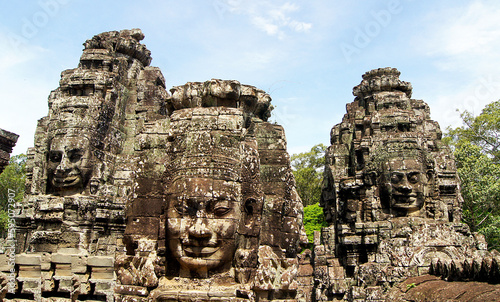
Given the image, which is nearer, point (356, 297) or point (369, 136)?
point (356, 297)

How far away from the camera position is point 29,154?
15.4 m

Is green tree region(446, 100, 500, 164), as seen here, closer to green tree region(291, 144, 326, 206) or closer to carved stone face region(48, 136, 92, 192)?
green tree region(291, 144, 326, 206)

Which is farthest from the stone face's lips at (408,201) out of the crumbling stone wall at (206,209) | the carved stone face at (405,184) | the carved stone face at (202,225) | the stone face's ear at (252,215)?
the carved stone face at (202,225)

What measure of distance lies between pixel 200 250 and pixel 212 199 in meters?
0.62

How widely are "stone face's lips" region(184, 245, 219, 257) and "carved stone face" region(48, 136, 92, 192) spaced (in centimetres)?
891

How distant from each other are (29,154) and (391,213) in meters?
11.8

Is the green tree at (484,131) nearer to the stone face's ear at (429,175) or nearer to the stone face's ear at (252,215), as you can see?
the stone face's ear at (429,175)

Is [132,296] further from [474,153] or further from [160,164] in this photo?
[474,153]

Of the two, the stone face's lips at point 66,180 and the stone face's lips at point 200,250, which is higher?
the stone face's lips at point 66,180

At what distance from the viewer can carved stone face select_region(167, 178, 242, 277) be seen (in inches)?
216

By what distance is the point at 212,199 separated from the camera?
5555 millimetres

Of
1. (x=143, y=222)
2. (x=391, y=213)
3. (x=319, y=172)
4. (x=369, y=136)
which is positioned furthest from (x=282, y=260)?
(x=319, y=172)

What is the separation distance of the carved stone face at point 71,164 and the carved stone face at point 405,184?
865 centimetres

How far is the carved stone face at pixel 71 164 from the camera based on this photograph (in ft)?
43.7
